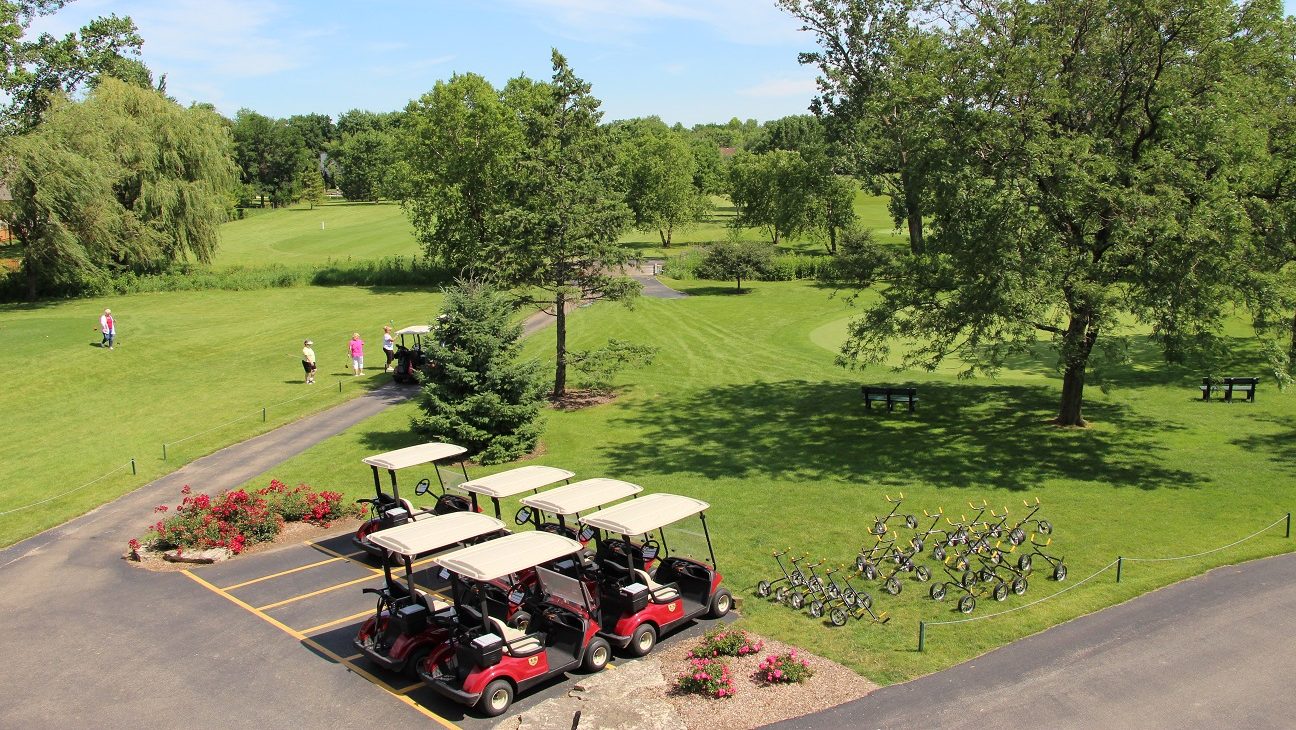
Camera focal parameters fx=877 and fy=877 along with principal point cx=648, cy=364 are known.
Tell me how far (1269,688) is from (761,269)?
166 feet

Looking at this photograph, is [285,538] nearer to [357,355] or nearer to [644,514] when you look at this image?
[644,514]

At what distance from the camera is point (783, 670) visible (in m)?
12.7

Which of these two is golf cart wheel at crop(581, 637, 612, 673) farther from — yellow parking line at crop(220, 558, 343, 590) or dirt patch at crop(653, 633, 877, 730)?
yellow parking line at crop(220, 558, 343, 590)

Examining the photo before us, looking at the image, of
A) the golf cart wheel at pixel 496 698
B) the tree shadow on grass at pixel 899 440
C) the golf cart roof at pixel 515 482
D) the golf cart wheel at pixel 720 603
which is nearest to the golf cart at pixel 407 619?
the golf cart wheel at pixel 496 698

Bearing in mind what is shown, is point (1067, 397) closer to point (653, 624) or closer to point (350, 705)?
point (653, 624)

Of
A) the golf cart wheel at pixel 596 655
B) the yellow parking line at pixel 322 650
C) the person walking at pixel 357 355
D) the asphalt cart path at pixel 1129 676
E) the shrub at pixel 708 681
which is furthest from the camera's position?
the person walking at pixel 357 355

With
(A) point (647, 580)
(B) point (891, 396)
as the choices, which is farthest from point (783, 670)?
(B) point (891, 396)

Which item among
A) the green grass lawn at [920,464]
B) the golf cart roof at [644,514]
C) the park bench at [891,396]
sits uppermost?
the golf cart roof at [644,514]

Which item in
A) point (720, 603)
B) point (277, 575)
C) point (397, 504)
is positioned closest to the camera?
point (720, 603)

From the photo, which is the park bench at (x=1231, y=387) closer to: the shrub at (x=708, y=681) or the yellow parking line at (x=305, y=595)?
the shrub at (x=708, y=681)

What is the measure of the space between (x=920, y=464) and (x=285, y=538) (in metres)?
15.9

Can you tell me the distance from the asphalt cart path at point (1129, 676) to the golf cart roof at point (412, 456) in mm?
10121

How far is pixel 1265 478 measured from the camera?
833 inches

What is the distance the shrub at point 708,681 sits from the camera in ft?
40.4
